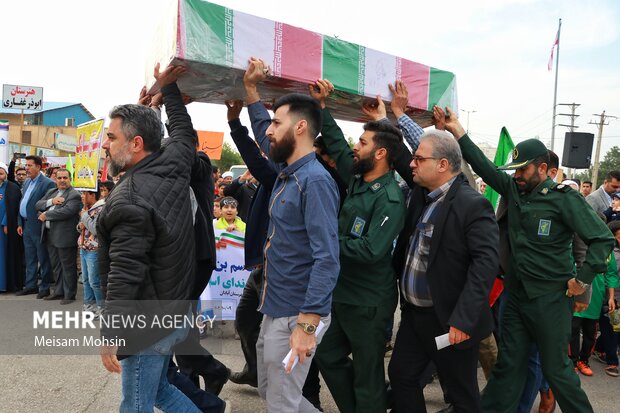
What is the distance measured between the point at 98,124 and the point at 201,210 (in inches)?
164

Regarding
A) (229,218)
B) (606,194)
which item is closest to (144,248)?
(229,218)

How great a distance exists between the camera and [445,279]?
8.87 feet

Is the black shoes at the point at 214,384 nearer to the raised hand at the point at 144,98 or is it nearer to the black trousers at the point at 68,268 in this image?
the raised hand at the point at 144,98

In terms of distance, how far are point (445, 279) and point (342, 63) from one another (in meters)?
1.53

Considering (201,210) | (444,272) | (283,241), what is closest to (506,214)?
(444,272)

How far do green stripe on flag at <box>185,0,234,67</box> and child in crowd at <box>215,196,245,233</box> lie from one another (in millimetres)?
3266

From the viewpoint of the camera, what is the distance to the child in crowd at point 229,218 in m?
5.82

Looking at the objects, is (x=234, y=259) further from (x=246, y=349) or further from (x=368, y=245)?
(x=368, y=245)

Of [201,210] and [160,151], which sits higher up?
[160,151]

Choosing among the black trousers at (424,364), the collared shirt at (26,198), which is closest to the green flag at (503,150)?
the black trousers at (424,364)

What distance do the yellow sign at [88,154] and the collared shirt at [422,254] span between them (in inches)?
188

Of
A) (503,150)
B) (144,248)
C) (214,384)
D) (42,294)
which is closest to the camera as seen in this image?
(144,248)

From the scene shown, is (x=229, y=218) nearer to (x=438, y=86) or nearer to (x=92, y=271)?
(x=92, y=271)

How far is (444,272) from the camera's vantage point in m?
2.71
